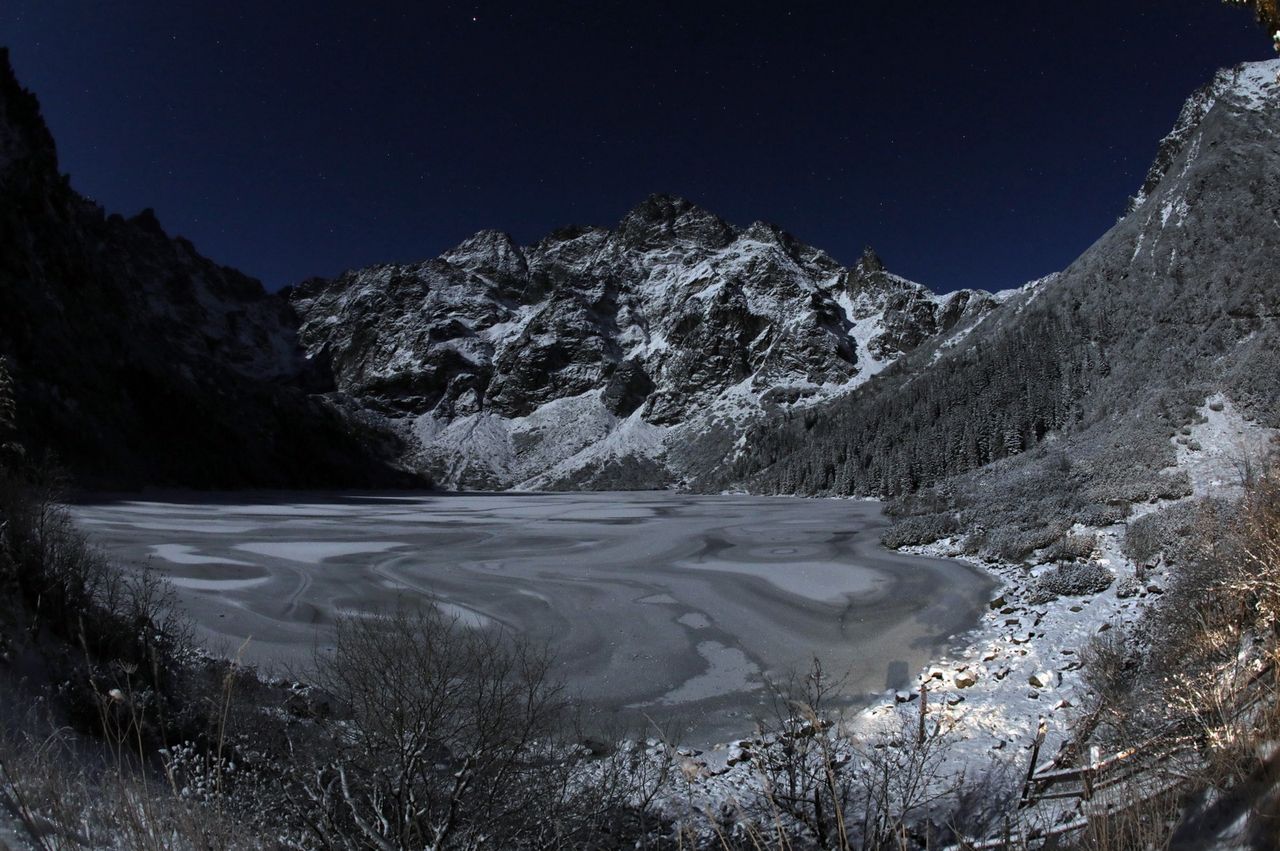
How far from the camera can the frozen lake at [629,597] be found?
42.4 ft

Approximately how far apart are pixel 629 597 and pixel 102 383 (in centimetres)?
8607

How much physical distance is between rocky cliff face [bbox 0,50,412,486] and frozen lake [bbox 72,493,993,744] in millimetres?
31580

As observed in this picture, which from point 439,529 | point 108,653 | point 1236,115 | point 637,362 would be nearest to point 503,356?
point 637,362

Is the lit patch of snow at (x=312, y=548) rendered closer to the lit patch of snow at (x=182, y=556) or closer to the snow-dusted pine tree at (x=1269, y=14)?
the lit patch of snow at (x=182, y=556)

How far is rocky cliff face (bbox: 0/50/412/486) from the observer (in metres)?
61.9

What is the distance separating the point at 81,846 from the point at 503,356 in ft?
607

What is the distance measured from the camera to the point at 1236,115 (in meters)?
57.3

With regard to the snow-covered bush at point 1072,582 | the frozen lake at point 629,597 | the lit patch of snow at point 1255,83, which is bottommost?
the frozen lake at point 629,597

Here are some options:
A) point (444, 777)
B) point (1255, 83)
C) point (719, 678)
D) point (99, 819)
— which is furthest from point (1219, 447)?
point (1255, 83)

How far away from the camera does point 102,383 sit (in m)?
71.1

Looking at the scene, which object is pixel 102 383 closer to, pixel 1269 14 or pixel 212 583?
pixel 212 583

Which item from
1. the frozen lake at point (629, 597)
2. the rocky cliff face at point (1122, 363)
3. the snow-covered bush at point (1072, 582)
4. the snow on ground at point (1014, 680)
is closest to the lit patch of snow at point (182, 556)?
the frozen lake at point (629, 597)

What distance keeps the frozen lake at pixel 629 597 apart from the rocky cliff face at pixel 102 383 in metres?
31.6

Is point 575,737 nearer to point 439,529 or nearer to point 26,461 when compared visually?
point 26,461
